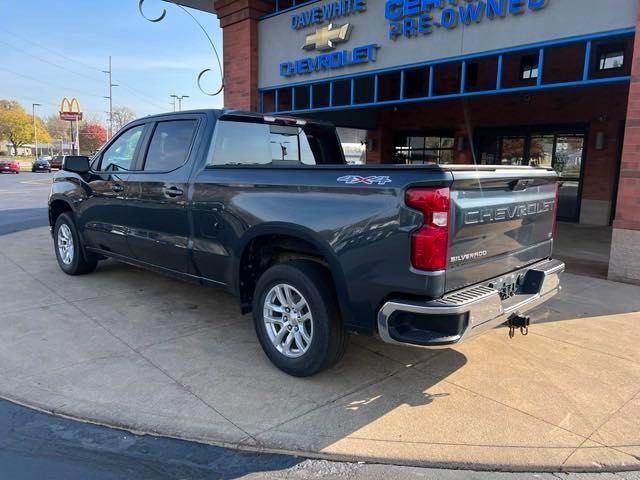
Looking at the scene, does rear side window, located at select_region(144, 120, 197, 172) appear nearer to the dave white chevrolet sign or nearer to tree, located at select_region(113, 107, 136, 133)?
the dave white chevrolet sign

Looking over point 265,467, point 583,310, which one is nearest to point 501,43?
point 583,310

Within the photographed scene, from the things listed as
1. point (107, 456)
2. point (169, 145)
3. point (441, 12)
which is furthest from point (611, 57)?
point (107, 456)

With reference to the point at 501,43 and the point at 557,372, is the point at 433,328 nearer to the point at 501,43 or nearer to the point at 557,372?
the point at 557,372

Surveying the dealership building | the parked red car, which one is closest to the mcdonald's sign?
the parked red car

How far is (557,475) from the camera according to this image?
2.79 metres

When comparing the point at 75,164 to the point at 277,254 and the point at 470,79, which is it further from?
the point at 470,79

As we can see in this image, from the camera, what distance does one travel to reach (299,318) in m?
3.70

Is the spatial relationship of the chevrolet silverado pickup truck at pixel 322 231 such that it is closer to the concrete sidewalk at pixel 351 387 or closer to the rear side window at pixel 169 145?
the rear side window at pixel 169 145

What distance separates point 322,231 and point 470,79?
1221cm

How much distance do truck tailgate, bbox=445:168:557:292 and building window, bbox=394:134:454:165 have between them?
12018 mm

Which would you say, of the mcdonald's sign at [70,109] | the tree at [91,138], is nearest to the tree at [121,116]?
the tree at [91,138]

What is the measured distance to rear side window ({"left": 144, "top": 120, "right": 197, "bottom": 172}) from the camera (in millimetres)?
4707

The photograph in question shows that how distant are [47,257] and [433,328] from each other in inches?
274

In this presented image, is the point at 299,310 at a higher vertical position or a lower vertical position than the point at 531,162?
lower
